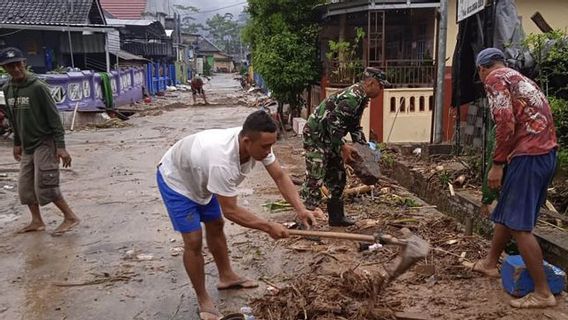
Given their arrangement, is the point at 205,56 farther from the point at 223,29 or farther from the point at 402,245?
the point at 402,245

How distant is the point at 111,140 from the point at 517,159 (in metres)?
12.7

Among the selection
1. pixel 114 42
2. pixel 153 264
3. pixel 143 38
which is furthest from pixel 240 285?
pixel 143 38

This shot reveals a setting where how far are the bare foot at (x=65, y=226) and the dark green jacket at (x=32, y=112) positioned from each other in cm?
87

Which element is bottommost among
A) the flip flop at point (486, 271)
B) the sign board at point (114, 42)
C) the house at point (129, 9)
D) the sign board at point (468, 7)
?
the flip flop at point (486, 271)

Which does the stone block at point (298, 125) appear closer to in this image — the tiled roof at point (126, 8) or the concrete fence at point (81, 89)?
the concrete fence at point (81, 89)

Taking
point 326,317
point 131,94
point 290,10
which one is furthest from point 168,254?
point 131,94

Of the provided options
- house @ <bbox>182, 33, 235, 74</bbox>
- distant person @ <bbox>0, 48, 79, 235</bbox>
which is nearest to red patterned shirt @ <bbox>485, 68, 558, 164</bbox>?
distant person @ <bbox>0, 48, 79, 235</bbox>

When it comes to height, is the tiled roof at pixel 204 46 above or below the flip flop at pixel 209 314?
above

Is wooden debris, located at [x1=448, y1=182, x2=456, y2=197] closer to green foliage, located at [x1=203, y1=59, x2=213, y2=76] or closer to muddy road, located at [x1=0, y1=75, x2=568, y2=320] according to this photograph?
muddy road, located at [x1=0, y1=75, x2=568, y2=320]

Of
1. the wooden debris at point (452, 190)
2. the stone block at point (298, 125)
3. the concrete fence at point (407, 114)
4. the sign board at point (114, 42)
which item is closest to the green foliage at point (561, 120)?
the wooden debris at point (452, 190)

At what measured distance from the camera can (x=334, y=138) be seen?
18.8 ft

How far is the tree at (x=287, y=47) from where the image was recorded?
583 inches

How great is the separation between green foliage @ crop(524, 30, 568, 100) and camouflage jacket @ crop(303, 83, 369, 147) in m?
2.09

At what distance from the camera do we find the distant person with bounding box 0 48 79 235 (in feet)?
18.7
